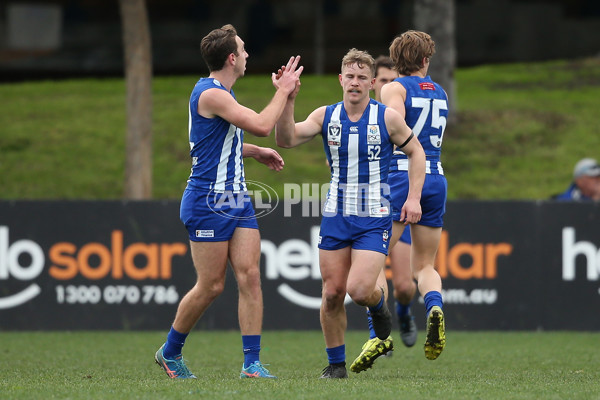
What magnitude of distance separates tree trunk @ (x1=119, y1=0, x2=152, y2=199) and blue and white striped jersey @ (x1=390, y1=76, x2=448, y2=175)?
8101 millimetres

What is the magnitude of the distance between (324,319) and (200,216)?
112cm

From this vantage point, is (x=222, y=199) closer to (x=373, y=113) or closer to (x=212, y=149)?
(x=212, y=149)

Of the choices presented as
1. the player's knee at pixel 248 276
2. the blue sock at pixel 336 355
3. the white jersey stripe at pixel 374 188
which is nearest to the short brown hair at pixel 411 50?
the white jersey stripe at pixel 374 188

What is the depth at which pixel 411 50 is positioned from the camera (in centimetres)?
731

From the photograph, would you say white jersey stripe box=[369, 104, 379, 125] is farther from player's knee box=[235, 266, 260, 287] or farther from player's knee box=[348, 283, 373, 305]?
player's knee box=[235, 266, 260, 287]

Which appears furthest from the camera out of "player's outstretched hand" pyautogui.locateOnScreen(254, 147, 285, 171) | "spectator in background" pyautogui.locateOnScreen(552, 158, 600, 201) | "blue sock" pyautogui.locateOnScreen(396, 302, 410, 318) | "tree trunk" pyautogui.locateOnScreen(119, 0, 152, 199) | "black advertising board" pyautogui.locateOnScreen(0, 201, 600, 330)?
"tree trunk" pyautogui.locateOnScreen(119, 0, 152, 199)

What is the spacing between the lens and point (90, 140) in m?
18.3

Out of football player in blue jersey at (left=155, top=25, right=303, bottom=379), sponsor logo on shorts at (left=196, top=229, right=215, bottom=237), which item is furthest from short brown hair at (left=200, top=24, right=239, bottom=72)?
sponsor logo on shorts at (left=196, top=229, right=215, bottom=237)

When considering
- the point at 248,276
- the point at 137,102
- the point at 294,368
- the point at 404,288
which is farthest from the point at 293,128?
the point at 137,102

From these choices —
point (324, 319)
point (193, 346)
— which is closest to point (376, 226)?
point (324, 319)

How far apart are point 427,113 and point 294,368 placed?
7.44ft

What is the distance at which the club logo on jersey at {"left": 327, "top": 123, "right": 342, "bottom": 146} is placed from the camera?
21.9 feet

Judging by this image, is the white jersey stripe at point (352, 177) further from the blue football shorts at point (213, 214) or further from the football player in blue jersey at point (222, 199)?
the blue football shorts at point (213, 214)

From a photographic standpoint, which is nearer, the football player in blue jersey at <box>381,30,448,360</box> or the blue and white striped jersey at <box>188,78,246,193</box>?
the blue and white striped jersey at <box>188,78,246,193</box>
